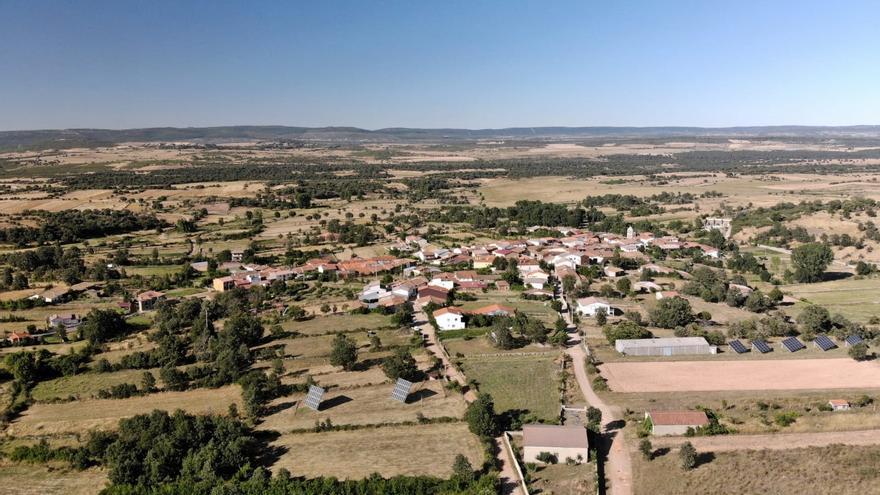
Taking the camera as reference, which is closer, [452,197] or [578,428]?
[578,428]

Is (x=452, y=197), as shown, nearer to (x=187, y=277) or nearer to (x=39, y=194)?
(x=187, y=277)

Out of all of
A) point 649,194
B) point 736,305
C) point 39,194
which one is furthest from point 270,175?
point 736,305

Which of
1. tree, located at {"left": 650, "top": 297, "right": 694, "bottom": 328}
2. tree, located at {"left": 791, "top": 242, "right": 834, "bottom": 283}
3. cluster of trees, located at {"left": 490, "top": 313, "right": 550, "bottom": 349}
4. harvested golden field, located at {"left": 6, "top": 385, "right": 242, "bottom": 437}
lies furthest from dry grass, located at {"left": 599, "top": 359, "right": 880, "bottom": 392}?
tree, located at {"left": 791, "top": 242, "right": 834, "bottom": 283}

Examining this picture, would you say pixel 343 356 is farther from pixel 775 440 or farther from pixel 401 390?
pixel 775 440

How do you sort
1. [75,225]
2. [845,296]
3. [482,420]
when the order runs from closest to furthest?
[482,420], [845,296], [75,225]

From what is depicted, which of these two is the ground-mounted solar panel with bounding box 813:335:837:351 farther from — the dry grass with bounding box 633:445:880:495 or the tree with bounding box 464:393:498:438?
the tree with bounding box 464:393:498:438

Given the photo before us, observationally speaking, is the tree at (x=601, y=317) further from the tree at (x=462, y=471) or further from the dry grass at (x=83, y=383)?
the dry grass at (x=83, y=383)

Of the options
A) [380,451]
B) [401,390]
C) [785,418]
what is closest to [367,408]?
[401,390]
